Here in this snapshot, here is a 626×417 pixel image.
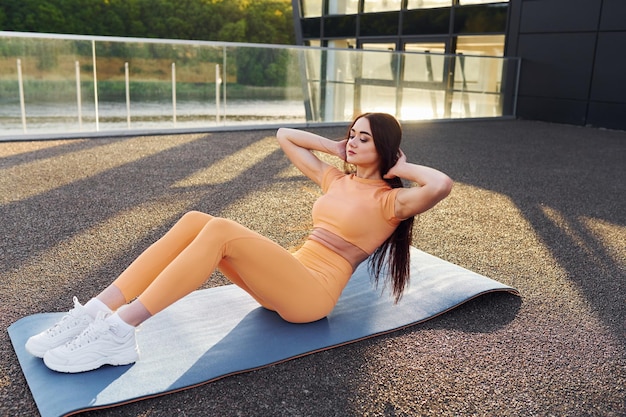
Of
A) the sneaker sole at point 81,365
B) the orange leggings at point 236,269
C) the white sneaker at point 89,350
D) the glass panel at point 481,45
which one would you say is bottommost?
the sneaker sole at point 81,365

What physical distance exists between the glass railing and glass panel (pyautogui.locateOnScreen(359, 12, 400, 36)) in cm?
407

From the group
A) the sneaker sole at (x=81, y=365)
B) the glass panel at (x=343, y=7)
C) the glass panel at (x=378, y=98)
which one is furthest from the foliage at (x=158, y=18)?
the sneaker sole at (x=81, y=365)

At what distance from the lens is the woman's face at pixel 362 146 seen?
3.04m

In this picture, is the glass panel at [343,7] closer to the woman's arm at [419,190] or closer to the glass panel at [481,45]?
the glass panel at [481,45]

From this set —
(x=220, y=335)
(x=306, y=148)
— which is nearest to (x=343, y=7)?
(x=306, y=148)

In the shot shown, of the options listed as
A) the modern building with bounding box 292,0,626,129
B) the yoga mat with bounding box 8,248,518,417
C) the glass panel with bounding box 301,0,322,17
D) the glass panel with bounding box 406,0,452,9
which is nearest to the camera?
the yoga mat with bounding box 8,248,518,417

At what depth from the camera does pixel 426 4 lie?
55.4ft

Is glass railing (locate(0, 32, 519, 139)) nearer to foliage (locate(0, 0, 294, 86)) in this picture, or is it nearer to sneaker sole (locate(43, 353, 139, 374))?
sneaker sole (locate(43, 353, 139, 374))

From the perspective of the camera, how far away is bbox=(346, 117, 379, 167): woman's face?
9.99ft

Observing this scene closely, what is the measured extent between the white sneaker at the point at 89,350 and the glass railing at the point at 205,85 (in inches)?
287

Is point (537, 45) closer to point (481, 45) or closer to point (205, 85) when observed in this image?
point (481, 45)

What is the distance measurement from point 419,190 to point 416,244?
6.75ft

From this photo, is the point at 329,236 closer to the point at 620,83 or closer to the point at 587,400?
the point at 587,400

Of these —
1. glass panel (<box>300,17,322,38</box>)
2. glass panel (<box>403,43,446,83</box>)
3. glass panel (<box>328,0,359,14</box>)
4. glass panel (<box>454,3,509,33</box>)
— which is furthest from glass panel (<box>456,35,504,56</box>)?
glass panel (<box>300,17,322,38</box>)
